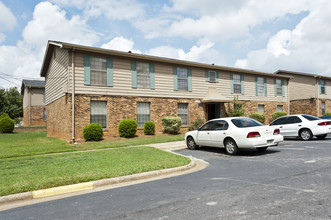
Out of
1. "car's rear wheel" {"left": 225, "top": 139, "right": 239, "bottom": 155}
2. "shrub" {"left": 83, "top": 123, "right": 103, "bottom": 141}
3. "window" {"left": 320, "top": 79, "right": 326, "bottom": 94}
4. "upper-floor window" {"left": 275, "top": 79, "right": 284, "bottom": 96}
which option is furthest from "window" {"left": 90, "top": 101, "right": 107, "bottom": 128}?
"window" {"left": 320, "top": 79, "right": 326, "bottom": 94}

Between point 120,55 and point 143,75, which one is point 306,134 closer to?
point 143,75

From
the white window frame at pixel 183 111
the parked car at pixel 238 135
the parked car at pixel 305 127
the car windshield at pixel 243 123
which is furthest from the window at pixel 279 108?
the car windshield at pixel 243 123

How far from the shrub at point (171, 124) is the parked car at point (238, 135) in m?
6.66

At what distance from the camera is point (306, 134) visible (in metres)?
12.3

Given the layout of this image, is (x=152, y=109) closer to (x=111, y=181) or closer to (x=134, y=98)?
(x=134, y=98)

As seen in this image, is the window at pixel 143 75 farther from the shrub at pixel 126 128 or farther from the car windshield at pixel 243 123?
the car windshield at pixel 243 123

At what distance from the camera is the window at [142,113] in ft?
54.5

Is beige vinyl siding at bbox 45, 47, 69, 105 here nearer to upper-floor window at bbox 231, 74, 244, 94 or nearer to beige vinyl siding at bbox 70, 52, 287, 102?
beige vinyl siding at bbox 70, 52, 287, 102

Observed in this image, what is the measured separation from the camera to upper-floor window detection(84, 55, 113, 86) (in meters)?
14.7

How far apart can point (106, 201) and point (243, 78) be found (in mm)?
20510

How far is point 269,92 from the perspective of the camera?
80.0ft

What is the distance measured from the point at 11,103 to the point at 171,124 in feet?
145

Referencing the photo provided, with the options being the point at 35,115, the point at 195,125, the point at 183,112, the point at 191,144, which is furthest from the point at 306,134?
the point at 35,115

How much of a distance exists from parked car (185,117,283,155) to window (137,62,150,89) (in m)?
7.84
